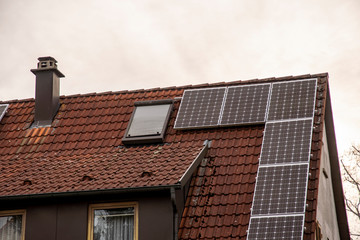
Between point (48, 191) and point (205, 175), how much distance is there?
3.78 m

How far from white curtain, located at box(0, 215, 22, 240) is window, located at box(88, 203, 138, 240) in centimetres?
179

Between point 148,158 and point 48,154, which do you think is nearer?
point 148,158

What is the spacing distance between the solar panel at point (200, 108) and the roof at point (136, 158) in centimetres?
24

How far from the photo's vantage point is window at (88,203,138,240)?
1588 cm

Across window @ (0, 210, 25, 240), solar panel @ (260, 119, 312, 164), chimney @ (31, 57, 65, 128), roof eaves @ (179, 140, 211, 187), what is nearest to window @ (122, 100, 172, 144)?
roof eaves @ (179, 140, 211, 187)

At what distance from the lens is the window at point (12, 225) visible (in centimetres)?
1645

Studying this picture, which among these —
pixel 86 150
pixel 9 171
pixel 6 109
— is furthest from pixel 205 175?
pixel 6 109

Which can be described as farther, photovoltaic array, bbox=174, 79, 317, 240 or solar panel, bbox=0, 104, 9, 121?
solar panel, bbox=0, 104, 9, 121

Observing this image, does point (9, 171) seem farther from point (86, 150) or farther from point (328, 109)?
point (328, 109)

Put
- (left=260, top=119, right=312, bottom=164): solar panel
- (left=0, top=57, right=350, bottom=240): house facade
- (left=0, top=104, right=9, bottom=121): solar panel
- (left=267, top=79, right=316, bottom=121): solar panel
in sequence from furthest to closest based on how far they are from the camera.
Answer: (left=0, top=104, right=9, bottom=121): solar panel
(left=267, top=79, right=316, bottom=121): solar panel
(left=260, top=119, right=312, bottom=164): solar panel
(left=0, top=57, right=350, bottom=240): house facade

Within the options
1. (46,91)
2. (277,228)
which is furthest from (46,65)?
(277,228)

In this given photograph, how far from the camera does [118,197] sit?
52.3 feet

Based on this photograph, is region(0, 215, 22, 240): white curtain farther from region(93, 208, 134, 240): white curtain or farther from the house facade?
region(93, 208, 134, 240): white curtain

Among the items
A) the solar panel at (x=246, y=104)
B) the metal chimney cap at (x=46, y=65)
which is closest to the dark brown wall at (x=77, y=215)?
the solar panel at (x=246, y=104)
